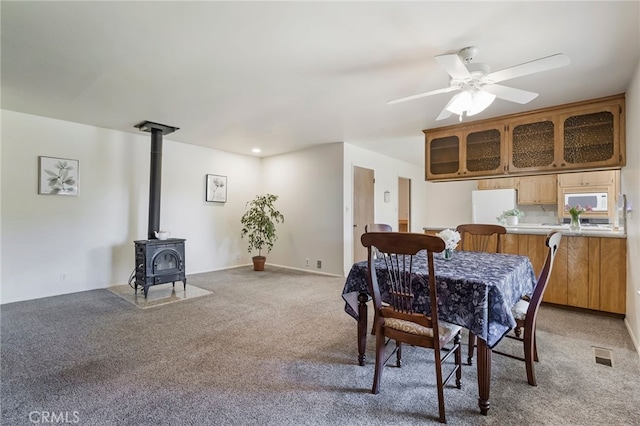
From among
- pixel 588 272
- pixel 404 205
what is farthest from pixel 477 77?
pixel 404 205

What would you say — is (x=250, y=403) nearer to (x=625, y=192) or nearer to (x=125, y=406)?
(x=125, y=406)

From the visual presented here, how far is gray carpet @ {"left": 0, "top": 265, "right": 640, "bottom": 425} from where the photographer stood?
168 centimetres

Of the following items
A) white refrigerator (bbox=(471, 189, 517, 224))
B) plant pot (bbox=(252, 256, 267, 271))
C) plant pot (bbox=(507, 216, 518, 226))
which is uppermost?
white refrigerator (bbox=(471, 189, 517, 224))

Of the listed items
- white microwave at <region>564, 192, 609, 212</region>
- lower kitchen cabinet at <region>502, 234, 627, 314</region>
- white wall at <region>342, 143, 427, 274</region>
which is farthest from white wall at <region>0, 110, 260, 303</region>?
white microwave at <region>564, 192, 609, 212</region>

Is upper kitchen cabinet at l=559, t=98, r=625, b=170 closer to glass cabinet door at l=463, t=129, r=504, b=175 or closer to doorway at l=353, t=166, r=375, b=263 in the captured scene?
glass cabinet door at l=463, t=129, r=504, b=175

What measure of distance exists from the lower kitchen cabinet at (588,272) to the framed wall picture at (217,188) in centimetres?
508

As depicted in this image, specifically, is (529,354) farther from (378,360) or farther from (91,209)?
(91,209)

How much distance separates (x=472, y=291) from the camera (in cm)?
167

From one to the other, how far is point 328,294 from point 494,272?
255 cm

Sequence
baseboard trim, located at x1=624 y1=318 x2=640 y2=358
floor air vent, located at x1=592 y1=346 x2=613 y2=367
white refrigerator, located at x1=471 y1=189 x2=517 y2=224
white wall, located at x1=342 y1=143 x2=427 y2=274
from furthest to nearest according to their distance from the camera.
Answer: white refrigerator, located at x1=471 y1=189 x2=517 y2=224 < white wall, located at x1=342 y1=143 x2=427 y2=274 < baseboard trim, located at x1=624 y1=318 x2=640 y2=358 < floor air vent, located at x1=592 y1=346 x2=613 y2=367

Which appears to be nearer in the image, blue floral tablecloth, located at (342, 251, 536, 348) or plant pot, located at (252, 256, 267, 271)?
blue floral tablecloth, located at (342, 251, 536, 348)

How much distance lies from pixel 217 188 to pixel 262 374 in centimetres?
432

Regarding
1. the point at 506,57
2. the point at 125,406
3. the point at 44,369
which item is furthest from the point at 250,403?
the point at 506,57

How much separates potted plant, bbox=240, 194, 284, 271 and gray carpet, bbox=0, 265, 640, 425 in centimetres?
252
